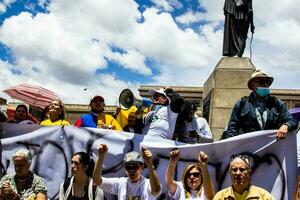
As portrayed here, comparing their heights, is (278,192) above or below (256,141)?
below

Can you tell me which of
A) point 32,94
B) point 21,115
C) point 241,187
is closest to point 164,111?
point 241,187

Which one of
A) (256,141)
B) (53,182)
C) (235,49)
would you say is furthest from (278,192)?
(235,49)

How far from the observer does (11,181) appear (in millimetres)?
5352

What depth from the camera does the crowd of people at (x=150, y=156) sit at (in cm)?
493

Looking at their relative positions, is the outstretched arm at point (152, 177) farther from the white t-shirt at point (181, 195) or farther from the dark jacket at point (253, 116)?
the dark jacket at point (253, 116)

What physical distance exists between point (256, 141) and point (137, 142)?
1500 millimetres

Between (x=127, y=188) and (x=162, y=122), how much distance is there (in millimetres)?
1403

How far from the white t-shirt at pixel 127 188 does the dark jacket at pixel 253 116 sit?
1.43m

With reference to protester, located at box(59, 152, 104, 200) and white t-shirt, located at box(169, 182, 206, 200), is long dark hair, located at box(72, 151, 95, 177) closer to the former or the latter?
protester, located at box(59, 152, 104, 200)

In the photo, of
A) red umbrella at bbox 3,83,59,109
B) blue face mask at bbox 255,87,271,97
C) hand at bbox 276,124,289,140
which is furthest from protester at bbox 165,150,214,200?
red umbrella at bbox 3,83,59,109

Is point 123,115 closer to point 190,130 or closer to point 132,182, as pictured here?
point 190,130

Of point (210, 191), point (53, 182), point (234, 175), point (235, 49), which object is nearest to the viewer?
point (234, 175)

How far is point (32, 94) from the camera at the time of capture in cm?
883

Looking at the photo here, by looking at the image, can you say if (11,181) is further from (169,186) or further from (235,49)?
(235,49)
